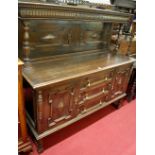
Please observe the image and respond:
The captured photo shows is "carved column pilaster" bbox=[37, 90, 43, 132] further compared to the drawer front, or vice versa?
the drawer front

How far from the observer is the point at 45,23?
1.48 m

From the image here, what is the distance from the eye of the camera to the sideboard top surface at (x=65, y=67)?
4.01 ft

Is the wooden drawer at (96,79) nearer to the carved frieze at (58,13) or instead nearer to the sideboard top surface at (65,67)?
the sideboard top surface at (65,67)

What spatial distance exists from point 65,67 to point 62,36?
39 cm

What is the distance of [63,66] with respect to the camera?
4.98ft

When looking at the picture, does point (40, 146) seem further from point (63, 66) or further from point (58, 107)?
point (63, 66)

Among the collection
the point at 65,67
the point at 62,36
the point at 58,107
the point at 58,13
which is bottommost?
the point at 58,107

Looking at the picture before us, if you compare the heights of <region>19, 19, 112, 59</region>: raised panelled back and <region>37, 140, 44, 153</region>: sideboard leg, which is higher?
<region>19, 19, 112, 59</region>: raised panelled back

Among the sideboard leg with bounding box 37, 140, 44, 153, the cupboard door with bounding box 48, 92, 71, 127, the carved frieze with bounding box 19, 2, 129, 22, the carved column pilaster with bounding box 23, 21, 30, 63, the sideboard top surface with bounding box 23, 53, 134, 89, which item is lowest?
the sideboard leg with bounding box 37, 140, 44, 153

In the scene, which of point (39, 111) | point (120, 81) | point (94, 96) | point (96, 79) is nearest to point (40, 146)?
point (39, 111)

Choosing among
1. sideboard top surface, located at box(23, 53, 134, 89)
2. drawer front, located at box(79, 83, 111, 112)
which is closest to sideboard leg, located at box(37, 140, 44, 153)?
drawer front, located at box(79, 83, 111, 112)

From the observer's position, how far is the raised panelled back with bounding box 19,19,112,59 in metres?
1.46

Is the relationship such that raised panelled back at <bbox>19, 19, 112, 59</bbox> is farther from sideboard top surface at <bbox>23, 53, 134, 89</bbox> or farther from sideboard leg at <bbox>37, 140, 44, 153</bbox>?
sideboard leg at <bbox>37, 140, 44, 153</bbox>
